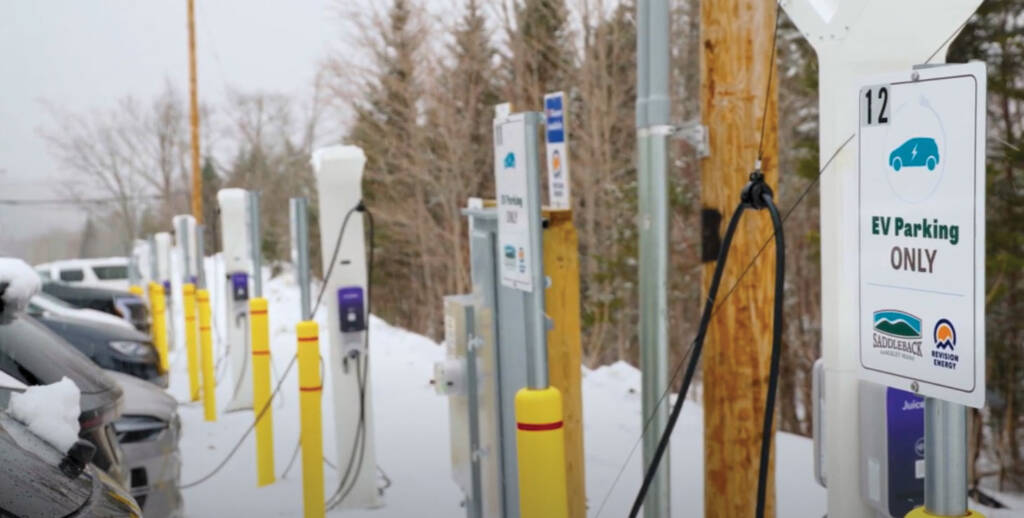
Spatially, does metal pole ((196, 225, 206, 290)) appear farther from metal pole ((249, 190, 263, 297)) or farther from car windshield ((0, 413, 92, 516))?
car windshield ((0, 413, 92, 516))

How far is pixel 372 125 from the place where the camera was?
75.0 ft

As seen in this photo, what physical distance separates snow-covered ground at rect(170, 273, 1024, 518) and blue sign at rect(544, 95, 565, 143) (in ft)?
7.71

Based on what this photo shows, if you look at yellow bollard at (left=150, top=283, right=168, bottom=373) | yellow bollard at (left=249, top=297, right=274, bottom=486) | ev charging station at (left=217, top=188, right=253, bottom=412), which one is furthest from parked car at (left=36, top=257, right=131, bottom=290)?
yellow bollard at (left=249, top=297, right=274, bottom=486)

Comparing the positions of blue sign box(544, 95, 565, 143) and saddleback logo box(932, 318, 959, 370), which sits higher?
blue sign box(544, 95, 565, 143)

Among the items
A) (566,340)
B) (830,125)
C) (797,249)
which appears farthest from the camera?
(797,249)

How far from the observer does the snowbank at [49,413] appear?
102 inches

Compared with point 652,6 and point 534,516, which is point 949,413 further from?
point 652,6

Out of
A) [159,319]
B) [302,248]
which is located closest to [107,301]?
[159,319]

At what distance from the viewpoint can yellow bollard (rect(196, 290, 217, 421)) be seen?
9531mm

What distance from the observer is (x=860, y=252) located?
7.23ft

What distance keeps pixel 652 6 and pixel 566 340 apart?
1538 mm

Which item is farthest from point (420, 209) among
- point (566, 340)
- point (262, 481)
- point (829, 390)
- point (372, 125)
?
point (829, 390)

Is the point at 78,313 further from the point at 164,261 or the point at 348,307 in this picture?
the point at 164,261

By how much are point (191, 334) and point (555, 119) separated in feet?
22.9
